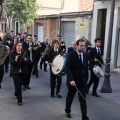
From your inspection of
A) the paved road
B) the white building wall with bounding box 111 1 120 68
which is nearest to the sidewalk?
the paved road

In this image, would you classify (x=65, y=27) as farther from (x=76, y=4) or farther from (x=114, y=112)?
(x=114, y=112)

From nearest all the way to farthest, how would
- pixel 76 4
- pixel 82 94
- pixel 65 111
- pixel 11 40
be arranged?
1. pixel 82 94
2. pixel 65 111
3. pixel 11 40
4. pixel 76 4

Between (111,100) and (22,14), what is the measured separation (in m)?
17.6

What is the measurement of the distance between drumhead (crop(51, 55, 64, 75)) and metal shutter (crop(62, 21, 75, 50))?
12.7 metres

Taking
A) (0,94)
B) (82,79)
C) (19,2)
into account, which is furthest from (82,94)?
(19,2)

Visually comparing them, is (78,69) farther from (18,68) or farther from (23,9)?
(23,9)

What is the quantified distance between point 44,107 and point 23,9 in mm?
18417

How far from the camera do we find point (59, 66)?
8578mm

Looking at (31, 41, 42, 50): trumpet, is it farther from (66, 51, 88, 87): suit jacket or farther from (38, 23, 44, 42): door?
(38, 23, 44, 42): door

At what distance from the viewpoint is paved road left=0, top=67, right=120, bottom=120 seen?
7042 mm

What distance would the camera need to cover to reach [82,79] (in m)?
6.52

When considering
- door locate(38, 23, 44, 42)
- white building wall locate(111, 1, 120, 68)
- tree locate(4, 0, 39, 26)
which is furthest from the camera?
door locate(38, 23, 44, 42)

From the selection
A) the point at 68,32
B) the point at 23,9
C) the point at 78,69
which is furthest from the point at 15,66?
the point at 23,9

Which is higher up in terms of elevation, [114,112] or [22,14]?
[22,14]
